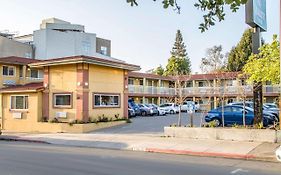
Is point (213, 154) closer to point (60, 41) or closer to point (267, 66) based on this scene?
→ point (267, 66)

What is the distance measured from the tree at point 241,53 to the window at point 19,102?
40.5m

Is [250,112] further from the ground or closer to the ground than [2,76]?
closer to the ground

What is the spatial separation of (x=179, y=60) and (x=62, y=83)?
5604cm

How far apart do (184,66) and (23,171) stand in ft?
233

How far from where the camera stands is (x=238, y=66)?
61.3 meters

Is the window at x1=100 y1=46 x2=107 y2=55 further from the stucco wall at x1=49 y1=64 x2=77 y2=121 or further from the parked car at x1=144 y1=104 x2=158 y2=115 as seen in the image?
the stucco wall at x1=49 y1=64 x2=77 y2=121

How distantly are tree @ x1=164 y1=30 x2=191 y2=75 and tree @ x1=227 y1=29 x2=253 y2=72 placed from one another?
43.3 feet

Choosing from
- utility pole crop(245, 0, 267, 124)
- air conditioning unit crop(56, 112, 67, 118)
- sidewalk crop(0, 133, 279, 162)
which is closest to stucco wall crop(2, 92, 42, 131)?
air conditioning unit crop(56, 112, 67, 118)

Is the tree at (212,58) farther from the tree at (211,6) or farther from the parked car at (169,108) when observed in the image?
the tree at (211,6)

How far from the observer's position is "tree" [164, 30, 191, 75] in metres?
77.1

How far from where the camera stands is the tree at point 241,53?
197 feet

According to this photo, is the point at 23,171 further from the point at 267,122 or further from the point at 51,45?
the point at 51,45

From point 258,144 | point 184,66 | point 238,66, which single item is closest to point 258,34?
point 258,144

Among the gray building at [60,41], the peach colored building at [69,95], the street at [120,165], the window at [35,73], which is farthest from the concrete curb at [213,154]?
the gray building at [60,41]
